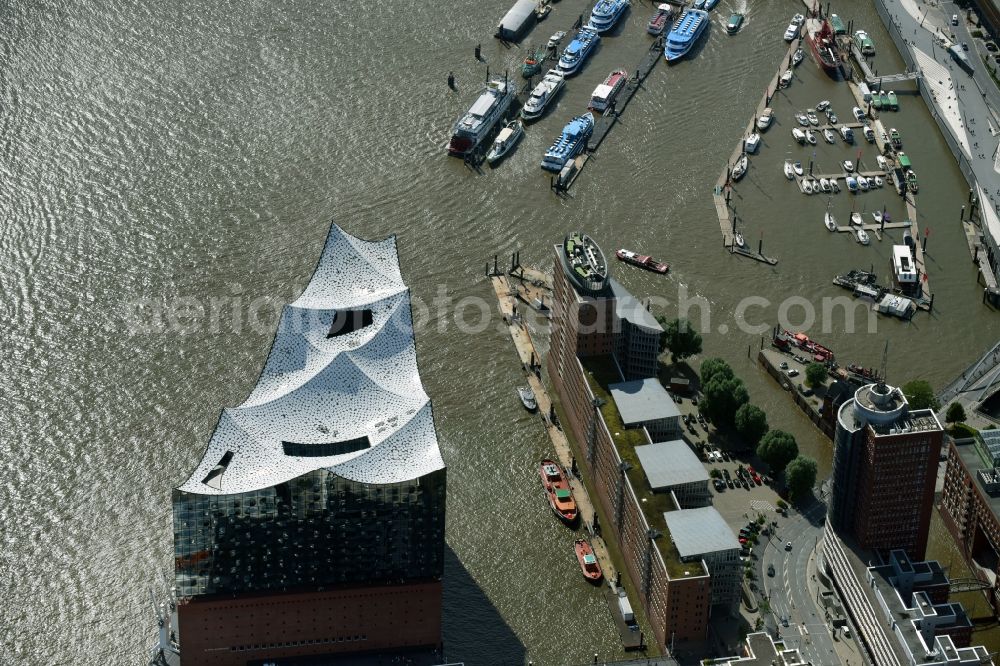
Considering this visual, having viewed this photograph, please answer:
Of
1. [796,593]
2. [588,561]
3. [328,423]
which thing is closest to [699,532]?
[588,561]

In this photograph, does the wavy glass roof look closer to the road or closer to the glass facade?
the glass facade

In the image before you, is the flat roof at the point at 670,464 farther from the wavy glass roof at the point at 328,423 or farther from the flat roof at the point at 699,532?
the wavy glass roof at the point at 328,423

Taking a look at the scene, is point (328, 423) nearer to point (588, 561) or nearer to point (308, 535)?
point (308, 535)

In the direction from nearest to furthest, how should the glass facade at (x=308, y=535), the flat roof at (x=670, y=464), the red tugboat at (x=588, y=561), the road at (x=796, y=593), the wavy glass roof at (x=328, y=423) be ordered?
the glass facade at (x=308, y=535) → the wavy glass roof at (x=328, y=423) → the road at (x=796, y=593) → the flat roof at (x=670, y=464) → the red tugboat at (x=588, y=561)

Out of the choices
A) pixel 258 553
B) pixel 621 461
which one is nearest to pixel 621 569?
pixel 621 461

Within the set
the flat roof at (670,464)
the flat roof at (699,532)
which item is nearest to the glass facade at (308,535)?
the flat roof at (699,532)
